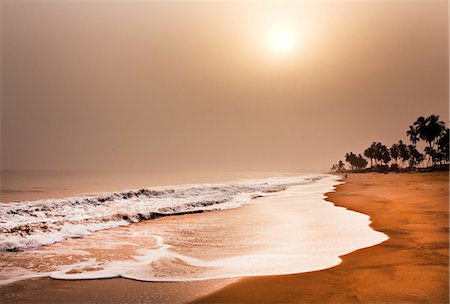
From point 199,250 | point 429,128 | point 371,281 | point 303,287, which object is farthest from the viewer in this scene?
point 429,128

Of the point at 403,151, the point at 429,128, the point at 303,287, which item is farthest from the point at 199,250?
the point at 403,151

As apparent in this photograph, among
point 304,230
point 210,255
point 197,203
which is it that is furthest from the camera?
point 197,203

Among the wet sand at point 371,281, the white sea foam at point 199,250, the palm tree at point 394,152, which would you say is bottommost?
the white sea foam at point 199,250

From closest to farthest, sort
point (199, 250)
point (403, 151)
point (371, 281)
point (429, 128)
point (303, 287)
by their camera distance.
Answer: point (303, 287), point (371, 281), point (199, 250), point (429, 128), point (403, 151)

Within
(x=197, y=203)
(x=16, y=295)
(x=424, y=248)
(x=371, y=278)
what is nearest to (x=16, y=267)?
(x=16, y=295)

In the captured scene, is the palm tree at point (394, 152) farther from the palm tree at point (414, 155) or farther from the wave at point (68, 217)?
the wave at point (68, 217)

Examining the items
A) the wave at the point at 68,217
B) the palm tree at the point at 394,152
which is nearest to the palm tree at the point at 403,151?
the palm tree at the point at 394,152

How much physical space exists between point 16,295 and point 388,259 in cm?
865

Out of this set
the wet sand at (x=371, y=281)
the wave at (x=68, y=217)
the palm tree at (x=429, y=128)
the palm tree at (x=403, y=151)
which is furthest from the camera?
the palm tree at (x=403, y=151)

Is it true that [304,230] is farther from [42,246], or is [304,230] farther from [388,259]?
[42,246]

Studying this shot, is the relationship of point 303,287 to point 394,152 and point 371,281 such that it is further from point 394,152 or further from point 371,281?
point 394,152

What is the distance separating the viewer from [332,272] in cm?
770

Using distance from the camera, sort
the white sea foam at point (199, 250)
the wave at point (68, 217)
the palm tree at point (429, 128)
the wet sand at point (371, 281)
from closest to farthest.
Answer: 1. the wet sand at point (371, 281)
2. the white sea foam at point (199, 250)
3. the wave at point (68, 217)
4. the palm tree at point (429, 128)

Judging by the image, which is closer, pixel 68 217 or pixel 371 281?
pixel 371 281
